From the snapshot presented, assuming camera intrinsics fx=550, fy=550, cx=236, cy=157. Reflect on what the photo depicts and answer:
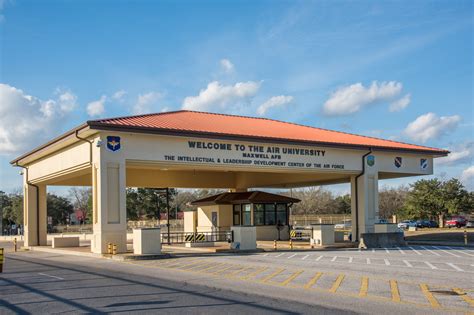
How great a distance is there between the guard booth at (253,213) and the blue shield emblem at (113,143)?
44.9ft

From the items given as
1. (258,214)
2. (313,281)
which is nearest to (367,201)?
(258,214)

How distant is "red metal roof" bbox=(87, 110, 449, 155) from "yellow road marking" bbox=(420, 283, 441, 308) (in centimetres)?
1526

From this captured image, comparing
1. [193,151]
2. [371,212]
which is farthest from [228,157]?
[371,212]

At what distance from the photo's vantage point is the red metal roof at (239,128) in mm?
25678

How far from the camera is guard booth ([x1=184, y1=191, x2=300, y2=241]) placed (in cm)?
3691

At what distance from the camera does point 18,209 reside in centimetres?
8212

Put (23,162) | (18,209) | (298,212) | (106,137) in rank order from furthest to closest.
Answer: (298,212) < (18,209) < (23,162) < (106,137)

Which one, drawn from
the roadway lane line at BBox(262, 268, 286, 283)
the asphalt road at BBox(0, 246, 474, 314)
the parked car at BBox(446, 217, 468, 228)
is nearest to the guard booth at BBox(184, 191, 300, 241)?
the asphalt road at BBox(0, 246, 474, 314)

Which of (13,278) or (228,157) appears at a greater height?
(228,157)

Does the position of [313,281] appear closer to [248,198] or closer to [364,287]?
[364,287]

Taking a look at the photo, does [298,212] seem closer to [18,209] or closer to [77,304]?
[18,209]

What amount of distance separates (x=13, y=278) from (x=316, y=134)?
71.8ft

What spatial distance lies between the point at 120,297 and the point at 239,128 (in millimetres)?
19823

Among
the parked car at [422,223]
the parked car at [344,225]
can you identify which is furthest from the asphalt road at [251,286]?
the parked car at [344,225]
